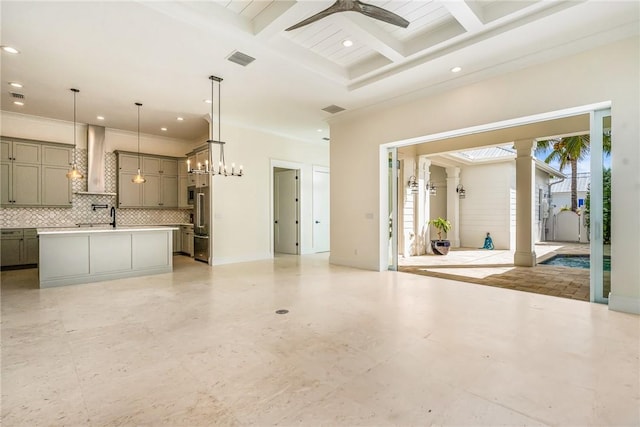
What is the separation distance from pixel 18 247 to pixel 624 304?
396 inches

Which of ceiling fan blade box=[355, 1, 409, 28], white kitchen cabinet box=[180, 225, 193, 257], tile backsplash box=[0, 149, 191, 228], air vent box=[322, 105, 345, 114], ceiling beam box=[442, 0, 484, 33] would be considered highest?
ceiling beam box=[442, 0, 484, 33]

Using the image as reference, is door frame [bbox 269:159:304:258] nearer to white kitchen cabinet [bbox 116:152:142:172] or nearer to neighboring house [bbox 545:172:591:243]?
→ white kitchen cabinet [bbox 116:152:142:172]

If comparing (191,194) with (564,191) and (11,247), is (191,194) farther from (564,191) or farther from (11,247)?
(564,191)

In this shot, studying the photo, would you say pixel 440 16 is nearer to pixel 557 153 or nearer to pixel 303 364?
pixel 303 364

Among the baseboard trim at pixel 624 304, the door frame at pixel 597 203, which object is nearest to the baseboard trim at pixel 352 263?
the door frame at pixel 597 203

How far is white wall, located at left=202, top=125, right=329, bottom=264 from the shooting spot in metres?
7.01

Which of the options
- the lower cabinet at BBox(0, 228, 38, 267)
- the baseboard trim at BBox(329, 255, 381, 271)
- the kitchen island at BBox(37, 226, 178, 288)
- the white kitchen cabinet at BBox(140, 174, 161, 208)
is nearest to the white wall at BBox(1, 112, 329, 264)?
the white kitchen cabinet at BBox(140, 174, 161, 208)

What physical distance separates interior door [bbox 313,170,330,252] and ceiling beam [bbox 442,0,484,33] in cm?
587

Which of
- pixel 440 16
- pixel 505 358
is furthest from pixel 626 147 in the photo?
pixel 505 358

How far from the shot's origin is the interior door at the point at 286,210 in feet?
28.5

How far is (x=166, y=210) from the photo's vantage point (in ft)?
28.5

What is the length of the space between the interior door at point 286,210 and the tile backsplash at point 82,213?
10.9 ft

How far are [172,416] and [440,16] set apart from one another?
459 cm

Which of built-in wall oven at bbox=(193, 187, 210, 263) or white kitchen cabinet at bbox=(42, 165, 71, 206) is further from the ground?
white kitchen cabinet at bbox=(42, 165, 71, 206)
